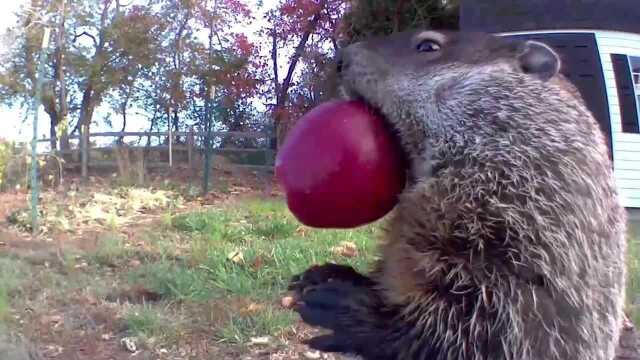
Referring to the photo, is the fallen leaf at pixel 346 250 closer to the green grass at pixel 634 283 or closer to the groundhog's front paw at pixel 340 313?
the green grass at pixel 634 283

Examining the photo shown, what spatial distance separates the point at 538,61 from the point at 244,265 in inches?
145

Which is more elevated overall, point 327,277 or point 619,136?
point 619,136

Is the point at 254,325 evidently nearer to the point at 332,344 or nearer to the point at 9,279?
the point at 9,279

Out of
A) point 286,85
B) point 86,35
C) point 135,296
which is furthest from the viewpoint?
point 86,35

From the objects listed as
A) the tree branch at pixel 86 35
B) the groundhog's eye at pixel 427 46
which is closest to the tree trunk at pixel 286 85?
the tree branch at pixel 86 35

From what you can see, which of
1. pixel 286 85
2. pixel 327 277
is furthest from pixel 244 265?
pixel 286 85

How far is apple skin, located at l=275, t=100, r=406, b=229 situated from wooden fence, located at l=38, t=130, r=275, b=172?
13.0 m

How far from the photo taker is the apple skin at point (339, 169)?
1859 mm

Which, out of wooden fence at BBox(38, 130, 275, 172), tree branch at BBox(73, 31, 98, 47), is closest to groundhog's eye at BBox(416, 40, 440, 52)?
wooden fence at BBox(38, 130, 275, 172)

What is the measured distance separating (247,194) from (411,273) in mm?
10117

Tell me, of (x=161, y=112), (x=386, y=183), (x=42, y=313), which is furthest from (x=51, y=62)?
(x=386, y=183)

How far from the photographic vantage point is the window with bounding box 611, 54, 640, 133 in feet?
31.8

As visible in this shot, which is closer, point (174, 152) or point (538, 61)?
point (538, 61)

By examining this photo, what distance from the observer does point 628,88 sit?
9.73 metres
